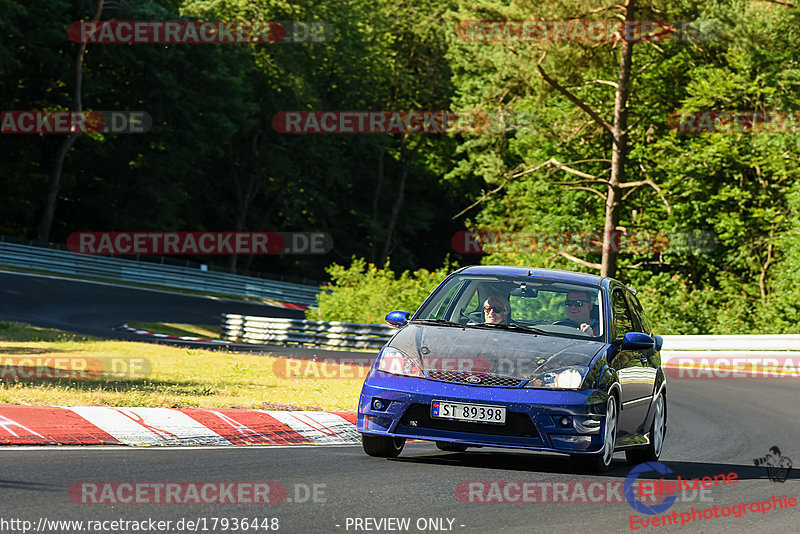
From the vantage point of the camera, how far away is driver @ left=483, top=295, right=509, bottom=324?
10.2 m

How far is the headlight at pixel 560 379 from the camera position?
8.94m

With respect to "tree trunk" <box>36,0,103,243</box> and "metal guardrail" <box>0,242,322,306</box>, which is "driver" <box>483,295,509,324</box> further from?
"tree trunk" <box>36,0,103,243</box>

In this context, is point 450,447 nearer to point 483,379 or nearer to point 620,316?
point 483,379

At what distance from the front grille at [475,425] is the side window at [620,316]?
65.9 inches

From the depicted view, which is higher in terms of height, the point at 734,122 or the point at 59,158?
the point at 734,122

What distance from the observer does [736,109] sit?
134ft

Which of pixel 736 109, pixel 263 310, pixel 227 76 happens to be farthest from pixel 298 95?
pixel 736 109

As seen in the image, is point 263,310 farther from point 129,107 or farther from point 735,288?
point 735,288

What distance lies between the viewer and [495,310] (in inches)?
405

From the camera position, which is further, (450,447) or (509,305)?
(450,447)

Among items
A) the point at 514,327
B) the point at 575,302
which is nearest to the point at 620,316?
the point at 575,302

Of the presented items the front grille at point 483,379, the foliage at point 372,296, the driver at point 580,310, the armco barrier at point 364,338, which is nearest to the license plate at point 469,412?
the front grille at point 483,379

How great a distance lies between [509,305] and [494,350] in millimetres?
1206

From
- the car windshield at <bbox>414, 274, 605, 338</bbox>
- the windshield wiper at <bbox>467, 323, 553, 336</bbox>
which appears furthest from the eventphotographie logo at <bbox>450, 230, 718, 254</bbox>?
the windshield wiper at <bbox>467, 323, 553, 336</bbox>
